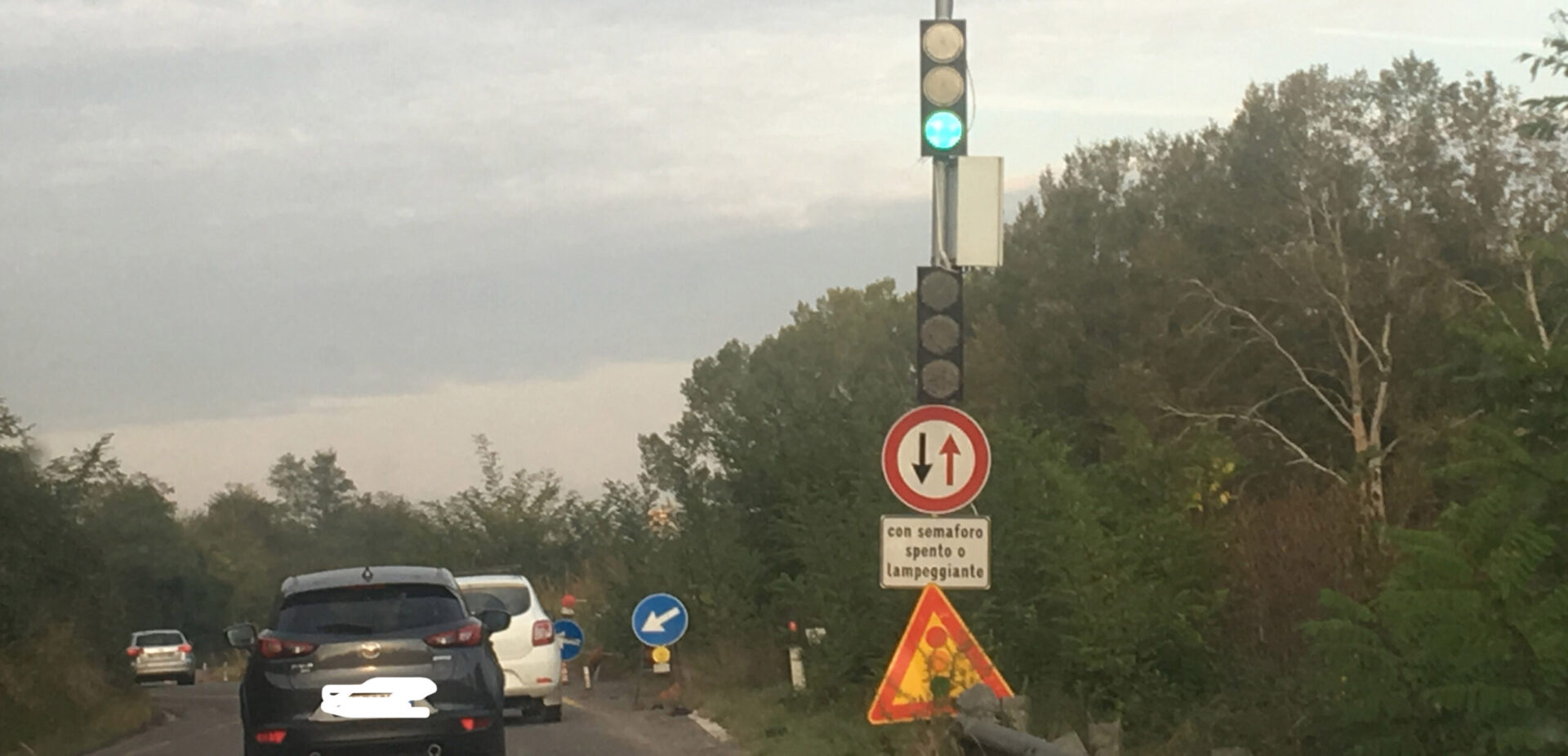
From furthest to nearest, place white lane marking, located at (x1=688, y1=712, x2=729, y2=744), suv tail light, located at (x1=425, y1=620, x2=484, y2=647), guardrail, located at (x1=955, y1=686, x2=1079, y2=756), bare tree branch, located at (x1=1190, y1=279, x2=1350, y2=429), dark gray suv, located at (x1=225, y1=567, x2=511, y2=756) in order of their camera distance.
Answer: bare tree branch, located at (x1=1190, y1=279, x2=1350, y2=429), white lane marking, located at (x1=688, y1=712, x2=729, y2=744), suv tail light, located at (x1=425, y1=620, x2=484, y2=647), dark gray suv, located at (x1=225, y1=567, x2=511, y2=756), guardrail, located at (x1=955, y1=686, x2=1079, y2=756)

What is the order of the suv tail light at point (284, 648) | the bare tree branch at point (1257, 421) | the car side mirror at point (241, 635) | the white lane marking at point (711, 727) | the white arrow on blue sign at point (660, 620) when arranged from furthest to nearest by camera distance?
the bare tree branch at point (1257, 421) → the white arrow on blue sign at point (660, 620) → the white lane marking at point (711, 727) → the car side mirror at point (241, 635) → the suv tail light at point (284, 648)

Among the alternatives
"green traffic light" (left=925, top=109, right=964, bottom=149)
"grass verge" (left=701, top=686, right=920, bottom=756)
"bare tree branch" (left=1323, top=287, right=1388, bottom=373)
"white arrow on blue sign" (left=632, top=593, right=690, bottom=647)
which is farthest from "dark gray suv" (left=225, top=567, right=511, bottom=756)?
"bare tree branch" (left=1323, top=287, right=1388, bottom=373)

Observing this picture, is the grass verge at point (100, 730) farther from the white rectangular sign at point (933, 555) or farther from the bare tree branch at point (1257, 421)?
the bare tree branch at point (1257, 421)

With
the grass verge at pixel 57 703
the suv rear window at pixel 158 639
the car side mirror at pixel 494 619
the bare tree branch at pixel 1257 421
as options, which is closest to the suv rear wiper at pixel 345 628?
the car side mirror at pixel 494 619

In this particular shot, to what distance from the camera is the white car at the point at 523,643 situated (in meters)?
22.6

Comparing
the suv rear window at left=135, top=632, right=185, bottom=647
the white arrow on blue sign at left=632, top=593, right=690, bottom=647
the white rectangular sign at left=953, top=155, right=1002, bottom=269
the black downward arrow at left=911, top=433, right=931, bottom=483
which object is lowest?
the suv rear window at left=135, top=632, right=185, bottom=647

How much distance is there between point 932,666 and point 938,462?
1.26 m

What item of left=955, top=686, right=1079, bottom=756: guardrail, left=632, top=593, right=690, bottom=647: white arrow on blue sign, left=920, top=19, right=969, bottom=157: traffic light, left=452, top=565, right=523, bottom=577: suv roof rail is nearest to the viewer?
left=955, top=686, right=1079, bottom=756: guardrail

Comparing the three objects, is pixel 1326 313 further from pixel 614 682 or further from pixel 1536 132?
pixel 1536 132

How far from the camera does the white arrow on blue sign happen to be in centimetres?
2741

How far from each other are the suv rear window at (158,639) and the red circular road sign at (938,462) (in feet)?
164

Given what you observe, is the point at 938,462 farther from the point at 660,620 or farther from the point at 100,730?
the point at 100,730

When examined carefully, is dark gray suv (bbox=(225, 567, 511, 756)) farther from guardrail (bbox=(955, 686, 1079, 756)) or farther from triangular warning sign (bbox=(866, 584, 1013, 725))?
guardrail (bbox=(955, 686, 1079, 756))

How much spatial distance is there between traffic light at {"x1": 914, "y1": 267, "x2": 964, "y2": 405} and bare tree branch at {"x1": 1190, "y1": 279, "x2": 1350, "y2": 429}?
43875mm
